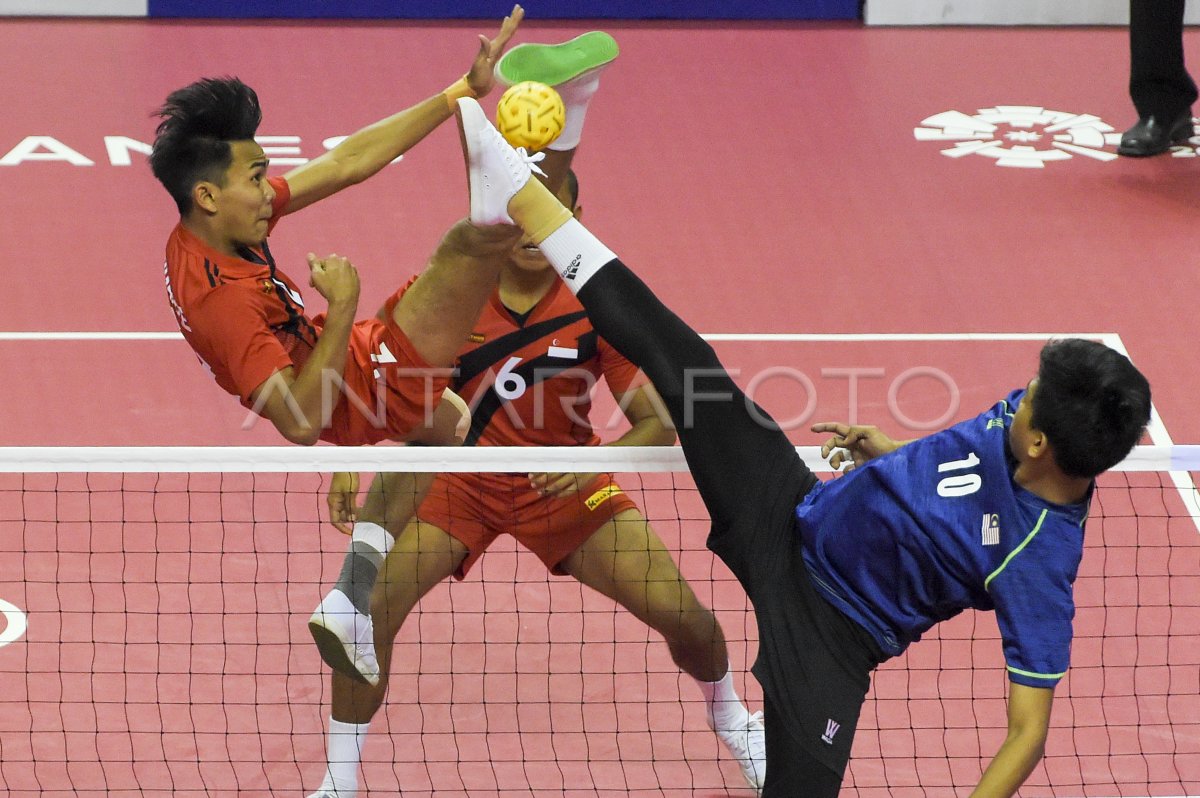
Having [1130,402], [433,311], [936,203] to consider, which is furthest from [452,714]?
[936,203]

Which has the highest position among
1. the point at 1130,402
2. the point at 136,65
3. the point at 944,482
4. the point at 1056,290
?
the point at 1130,402

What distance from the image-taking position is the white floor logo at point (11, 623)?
602 centimetres

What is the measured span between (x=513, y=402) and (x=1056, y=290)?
182 inches

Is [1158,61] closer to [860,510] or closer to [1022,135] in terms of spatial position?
[1022,135]

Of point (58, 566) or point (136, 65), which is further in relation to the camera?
point (136, 65)

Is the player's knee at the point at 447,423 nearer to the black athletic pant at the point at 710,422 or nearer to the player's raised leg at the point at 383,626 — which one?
the player's raised leg at the point at 383,626

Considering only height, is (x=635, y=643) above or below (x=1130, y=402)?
below

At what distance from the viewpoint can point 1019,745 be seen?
379 cm

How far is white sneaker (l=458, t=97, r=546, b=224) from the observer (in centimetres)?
449

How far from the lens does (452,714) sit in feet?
18.9

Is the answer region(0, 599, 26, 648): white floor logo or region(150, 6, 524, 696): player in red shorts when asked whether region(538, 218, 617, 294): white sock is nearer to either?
region(150, 6, 524, 696): player in red shorts

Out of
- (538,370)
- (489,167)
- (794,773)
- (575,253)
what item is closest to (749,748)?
(794,773)

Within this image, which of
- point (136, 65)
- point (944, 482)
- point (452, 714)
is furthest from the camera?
point (136, 65)

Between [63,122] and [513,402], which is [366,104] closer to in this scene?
[63,122]
